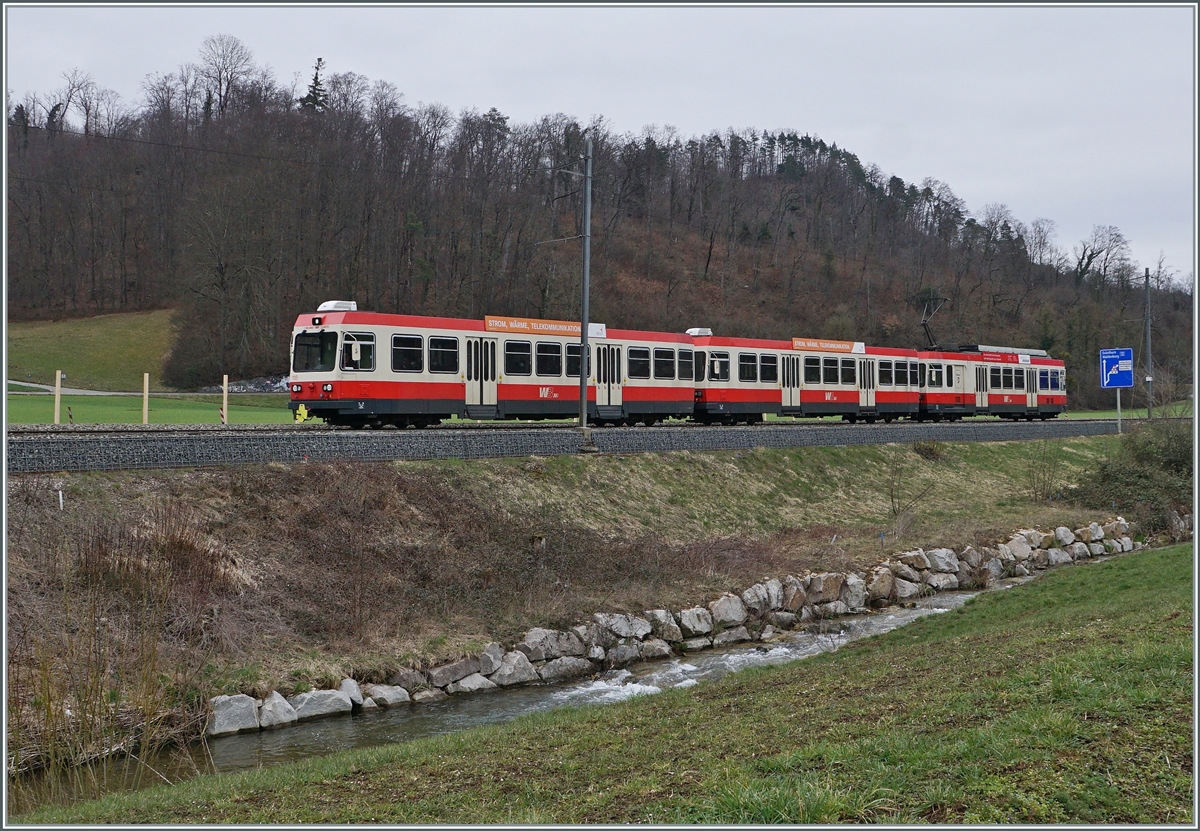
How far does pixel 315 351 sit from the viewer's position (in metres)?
23.3

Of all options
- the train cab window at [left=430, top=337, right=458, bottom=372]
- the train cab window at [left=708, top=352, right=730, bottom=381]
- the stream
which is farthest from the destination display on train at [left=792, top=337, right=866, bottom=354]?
the stream

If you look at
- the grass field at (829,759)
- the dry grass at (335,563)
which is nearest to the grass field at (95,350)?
the dry grass at (335,563)

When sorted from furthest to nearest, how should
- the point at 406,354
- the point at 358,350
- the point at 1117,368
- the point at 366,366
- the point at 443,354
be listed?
the point at 1117,368, the point at 443,354, the point at 406,354, the point at 366,366, the point at 358,350

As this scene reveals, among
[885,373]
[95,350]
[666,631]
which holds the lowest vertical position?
[666,631]

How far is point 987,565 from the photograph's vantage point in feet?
80.7

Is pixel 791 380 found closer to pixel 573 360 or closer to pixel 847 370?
pixel 847 370

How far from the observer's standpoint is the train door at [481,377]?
2578 centimetres

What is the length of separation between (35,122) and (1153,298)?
105247 millimetres

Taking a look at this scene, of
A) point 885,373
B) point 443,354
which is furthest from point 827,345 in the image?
point 443,354

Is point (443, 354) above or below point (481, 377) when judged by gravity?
above

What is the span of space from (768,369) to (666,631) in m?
20.5

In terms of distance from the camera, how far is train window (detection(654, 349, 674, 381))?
31844 mm

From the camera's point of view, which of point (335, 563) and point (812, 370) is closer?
point (335, 563)

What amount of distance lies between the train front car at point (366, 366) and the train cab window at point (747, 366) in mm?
14011
